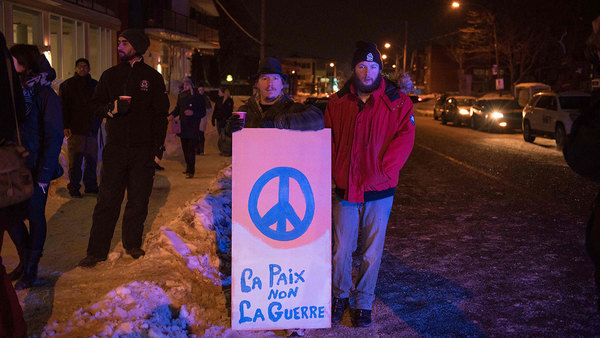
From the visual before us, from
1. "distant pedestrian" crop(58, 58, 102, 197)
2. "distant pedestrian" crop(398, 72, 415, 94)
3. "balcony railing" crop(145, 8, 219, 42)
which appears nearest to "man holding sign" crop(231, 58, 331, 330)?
"distant pedestrian" crop(398, 72, 415, 94)

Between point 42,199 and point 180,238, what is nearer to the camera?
point 42,199

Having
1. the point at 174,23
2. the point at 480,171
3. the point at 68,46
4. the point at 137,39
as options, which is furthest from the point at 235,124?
the point at 174,23

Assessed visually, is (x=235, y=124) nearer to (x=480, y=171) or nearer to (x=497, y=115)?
(x=480, y=171)

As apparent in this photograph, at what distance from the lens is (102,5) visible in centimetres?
2555

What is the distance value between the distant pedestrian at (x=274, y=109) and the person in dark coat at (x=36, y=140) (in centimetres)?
179

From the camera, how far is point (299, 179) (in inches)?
160

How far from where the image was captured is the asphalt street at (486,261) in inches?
177

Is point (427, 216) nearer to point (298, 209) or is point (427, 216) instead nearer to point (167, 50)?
point (298, 209)

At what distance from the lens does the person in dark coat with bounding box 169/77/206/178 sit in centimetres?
1141

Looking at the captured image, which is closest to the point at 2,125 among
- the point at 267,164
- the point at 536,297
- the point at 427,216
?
the point at 267,164

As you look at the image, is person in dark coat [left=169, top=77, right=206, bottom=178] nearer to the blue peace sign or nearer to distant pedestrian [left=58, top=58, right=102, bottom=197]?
distant pedestrian [left=58, top=58, right=102, bottom=197]

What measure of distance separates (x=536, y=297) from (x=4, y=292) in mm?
4082

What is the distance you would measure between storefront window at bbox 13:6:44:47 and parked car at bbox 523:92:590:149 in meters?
16.8

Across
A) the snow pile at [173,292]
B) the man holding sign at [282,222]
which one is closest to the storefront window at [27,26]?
the snow pile at [173,292]
